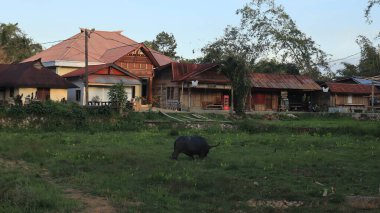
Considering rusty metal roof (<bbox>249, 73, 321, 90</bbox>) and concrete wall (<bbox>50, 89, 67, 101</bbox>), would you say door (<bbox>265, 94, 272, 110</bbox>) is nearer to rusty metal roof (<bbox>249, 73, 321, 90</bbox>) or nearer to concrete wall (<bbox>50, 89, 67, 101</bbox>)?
rusty metal roof (<bbox>249, 73, 321, 90</bbox>)

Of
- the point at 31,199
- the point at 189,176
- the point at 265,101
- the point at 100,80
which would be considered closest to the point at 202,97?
the point at 265,101

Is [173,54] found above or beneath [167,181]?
above

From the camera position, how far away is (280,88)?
173 feet

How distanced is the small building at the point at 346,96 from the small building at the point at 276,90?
1684 mm

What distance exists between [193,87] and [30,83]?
1587 centimetres

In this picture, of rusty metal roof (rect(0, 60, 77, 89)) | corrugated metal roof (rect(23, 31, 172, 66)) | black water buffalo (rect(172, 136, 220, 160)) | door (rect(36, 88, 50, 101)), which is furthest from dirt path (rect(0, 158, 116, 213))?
corrugated metal roof (rect(23, 31, 172, 66))

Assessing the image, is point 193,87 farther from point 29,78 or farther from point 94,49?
point 94,49

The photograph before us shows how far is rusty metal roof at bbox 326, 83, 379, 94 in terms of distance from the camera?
55.6m

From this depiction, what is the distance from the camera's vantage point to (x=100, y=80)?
44250 mm

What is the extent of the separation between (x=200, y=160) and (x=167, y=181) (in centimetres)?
429

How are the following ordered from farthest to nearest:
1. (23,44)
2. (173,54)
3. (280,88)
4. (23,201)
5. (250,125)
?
1. (173,54)
2. (23,44)
3. (280,88)
4. (250,125)
5. (23,201)

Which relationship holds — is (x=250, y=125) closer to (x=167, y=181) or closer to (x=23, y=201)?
(x=167, y=181)

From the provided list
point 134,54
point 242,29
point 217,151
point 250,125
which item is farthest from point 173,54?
point 217,151

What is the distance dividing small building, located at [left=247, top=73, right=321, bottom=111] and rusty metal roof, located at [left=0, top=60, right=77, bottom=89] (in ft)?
67.4
